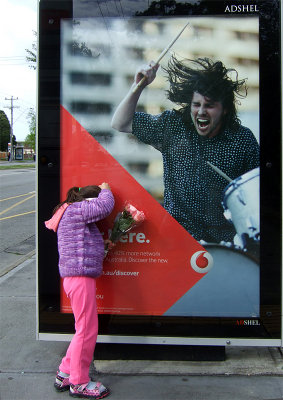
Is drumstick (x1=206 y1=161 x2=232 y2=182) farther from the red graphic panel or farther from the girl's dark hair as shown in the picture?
the girl's dark hair

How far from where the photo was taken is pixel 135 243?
11.6 ft

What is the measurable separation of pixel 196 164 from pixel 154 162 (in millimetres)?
315

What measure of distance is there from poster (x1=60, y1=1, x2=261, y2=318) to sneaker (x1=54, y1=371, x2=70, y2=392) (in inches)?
25.6

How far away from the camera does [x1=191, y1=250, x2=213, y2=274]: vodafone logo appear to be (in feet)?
11.4

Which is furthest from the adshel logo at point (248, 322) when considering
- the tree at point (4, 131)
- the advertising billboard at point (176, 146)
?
the tree at point (4, 131)

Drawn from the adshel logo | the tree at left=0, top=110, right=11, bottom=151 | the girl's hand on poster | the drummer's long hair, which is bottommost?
the adshel logo

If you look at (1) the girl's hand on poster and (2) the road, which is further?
(2) the road

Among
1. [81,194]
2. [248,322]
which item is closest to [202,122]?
[81,194]

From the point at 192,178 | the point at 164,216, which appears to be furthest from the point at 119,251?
the point at 192,178

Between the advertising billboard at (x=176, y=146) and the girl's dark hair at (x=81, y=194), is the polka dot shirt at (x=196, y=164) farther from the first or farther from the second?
the girl's dark hair at (x=81, y=194)

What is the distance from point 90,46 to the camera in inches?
135

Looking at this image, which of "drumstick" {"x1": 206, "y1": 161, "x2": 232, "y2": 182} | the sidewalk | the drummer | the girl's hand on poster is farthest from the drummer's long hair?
the sidewalk

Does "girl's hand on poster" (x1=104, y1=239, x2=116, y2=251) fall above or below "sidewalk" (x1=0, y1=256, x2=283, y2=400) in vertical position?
above

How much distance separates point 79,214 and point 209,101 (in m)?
1.27
